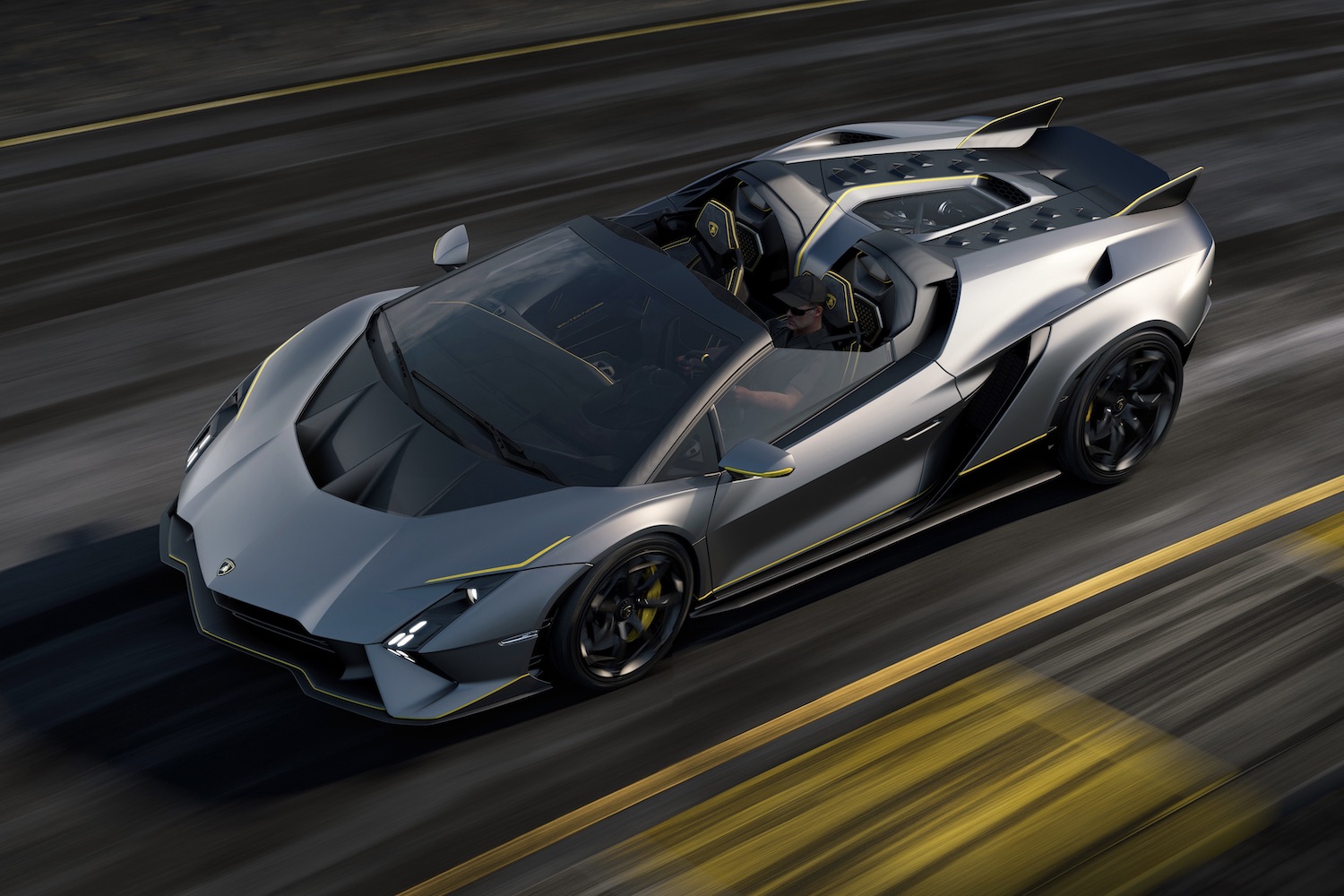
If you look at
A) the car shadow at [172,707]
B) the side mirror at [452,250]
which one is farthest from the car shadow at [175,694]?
the side mirror at [452,250]

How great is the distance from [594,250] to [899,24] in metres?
8.84

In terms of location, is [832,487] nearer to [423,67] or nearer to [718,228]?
[718,228]

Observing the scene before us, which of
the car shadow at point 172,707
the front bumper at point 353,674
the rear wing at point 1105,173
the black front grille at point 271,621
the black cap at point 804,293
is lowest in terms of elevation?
the car shadow at point 172,707

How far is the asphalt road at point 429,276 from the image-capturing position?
440cm

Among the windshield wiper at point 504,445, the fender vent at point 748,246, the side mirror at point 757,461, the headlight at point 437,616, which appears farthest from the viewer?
the fender vent at point 748,246

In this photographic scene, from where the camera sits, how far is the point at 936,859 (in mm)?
4180

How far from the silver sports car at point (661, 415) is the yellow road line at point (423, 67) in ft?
19.5

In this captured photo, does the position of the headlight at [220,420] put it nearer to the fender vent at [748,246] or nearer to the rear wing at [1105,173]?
the fender vent at [748,246]

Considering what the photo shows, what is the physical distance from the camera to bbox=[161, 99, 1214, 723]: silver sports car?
4.37 metres

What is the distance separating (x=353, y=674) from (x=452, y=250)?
2.49 metres

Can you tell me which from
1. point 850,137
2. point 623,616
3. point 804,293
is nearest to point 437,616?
point 623,616

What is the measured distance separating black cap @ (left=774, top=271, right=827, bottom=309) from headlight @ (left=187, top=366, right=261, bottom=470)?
2.37 meters

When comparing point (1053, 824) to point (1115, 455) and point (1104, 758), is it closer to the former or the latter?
point (1104, 758)

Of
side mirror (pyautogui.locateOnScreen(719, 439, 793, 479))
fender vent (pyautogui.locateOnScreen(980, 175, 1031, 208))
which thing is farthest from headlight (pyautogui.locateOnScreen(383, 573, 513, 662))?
fender vent (pyautogui.locateOnScreen(980, 175, 1031, 208))
